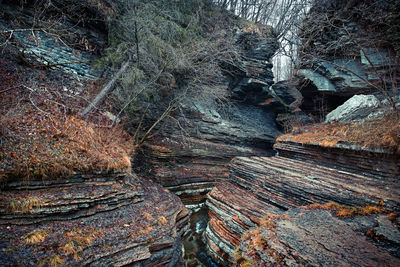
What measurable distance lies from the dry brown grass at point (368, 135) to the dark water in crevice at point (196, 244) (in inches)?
222

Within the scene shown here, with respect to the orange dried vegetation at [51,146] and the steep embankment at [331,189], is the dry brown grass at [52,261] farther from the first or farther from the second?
the steep embankment at [331,189]

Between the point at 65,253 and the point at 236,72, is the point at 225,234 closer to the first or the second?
the point at 65,253

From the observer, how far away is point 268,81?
46.5ft

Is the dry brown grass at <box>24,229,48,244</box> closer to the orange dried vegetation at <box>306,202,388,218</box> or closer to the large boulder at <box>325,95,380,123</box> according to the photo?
the orange dried vegetation at <box>306,202,388,218</box>

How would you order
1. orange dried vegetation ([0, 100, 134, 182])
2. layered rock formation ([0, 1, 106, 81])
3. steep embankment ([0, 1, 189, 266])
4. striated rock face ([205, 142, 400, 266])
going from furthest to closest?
1. layered rock formation ([0, 1, 106, 81])
2. orange dried vegetation ([0, 100, 134, 182])
3. steep embankment ([0, 1, 189, 266])
4. striated rock face ([205, 142, 400, 266])

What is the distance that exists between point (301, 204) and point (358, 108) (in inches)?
225

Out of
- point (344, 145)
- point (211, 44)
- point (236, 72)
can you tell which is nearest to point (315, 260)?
point (344, 145)

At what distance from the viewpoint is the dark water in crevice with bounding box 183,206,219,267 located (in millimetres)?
5988

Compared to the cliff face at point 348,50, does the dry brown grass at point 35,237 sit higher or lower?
lower

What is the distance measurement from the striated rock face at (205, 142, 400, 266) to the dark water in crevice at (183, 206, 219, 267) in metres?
0.36

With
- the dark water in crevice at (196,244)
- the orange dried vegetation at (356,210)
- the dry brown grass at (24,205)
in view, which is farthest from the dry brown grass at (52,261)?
the orange dried vegetation at (356,210)

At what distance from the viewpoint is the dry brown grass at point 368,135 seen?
5.04 metres

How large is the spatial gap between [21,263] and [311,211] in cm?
574

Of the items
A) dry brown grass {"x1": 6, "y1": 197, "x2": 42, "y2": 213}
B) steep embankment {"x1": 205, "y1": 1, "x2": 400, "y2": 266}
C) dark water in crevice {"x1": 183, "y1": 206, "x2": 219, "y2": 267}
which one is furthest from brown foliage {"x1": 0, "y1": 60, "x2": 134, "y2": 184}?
steep embankment {"x1": 205, "y1": 1, "x2": 400, "y2": 266}
